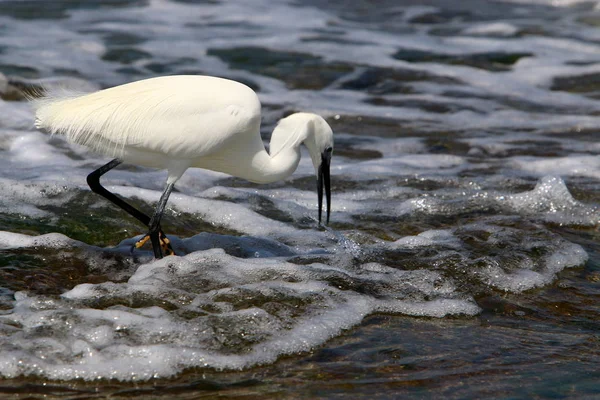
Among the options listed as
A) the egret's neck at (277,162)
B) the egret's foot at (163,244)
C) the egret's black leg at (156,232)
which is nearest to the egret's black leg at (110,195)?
the egret's foot at (163,244)

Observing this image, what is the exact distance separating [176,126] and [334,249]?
1488 mm

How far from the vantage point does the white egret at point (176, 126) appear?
202 inches

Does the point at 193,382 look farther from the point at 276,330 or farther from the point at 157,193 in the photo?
the point at 157,193

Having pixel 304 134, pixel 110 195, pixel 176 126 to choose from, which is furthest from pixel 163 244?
pixel 304 134

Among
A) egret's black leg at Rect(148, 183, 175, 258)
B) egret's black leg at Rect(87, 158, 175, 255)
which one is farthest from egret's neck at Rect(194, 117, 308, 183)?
egret's black leg at Rect(87, 158, 175, 255)

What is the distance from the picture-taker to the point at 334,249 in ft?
19.5

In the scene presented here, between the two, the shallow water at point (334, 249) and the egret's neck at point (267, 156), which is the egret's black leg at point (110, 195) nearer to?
the shallow water at point (334, 249)

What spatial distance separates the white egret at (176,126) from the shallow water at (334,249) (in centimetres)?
58

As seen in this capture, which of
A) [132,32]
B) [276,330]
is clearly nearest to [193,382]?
[276,330]

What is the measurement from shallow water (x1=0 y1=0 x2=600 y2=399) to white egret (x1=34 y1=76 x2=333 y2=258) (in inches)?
22.8

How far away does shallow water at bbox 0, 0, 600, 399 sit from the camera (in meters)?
3.96

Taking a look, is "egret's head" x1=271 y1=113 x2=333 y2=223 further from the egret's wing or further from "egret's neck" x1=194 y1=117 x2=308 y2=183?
the egret's wing

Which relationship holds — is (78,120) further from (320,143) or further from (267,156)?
(320,143)

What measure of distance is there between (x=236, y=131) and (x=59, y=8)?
10.7m
